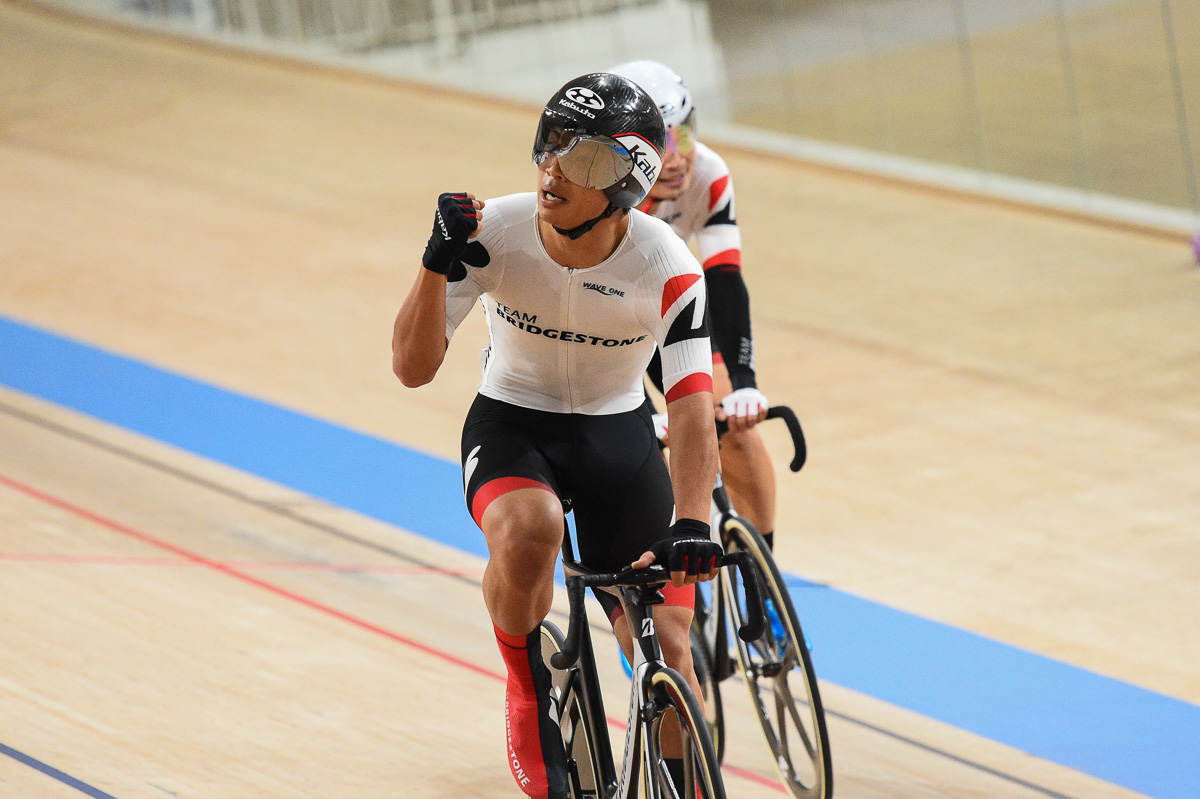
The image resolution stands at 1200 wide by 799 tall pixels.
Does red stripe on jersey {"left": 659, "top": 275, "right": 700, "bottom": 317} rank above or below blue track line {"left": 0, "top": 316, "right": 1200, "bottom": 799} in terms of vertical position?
above

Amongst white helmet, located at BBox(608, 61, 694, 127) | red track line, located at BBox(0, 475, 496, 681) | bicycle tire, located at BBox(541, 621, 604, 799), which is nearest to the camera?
bicycle tire, located at BBox(541, 621, 604, 799)

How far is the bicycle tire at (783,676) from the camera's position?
3.12m

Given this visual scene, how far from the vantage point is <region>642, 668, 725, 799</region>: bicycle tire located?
224cm

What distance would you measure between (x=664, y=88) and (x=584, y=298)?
976mm

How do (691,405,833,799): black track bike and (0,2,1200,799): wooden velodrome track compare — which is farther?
(0,2,1200,799): wooden velodrome track

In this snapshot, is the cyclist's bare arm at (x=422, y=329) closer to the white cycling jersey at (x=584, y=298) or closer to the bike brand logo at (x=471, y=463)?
the white cycling jersey at (x=584, y=298)

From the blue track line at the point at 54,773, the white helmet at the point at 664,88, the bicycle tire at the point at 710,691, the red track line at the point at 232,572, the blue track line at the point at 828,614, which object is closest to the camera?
the blue track line at the point at 54,773

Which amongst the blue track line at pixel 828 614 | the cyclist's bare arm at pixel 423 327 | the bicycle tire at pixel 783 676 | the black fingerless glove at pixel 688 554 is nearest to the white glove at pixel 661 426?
the bicycle tire at pixel 783 676

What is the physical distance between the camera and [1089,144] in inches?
348

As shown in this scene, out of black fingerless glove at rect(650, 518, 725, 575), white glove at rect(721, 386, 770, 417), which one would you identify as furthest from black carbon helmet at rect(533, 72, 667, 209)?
white glove at rect(721, 386, 770, 417)

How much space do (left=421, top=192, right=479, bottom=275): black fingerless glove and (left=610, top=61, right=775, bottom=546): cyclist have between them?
1088 millimetres

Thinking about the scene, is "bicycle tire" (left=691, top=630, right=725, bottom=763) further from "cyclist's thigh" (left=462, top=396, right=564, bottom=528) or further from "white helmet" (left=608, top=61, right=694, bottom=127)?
"white helmet" (left=608, top=61, right=694, bottom=127)

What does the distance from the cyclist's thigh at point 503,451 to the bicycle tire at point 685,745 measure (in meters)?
0.41

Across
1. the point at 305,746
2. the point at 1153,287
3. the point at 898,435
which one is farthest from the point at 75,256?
the point at 1153,287
